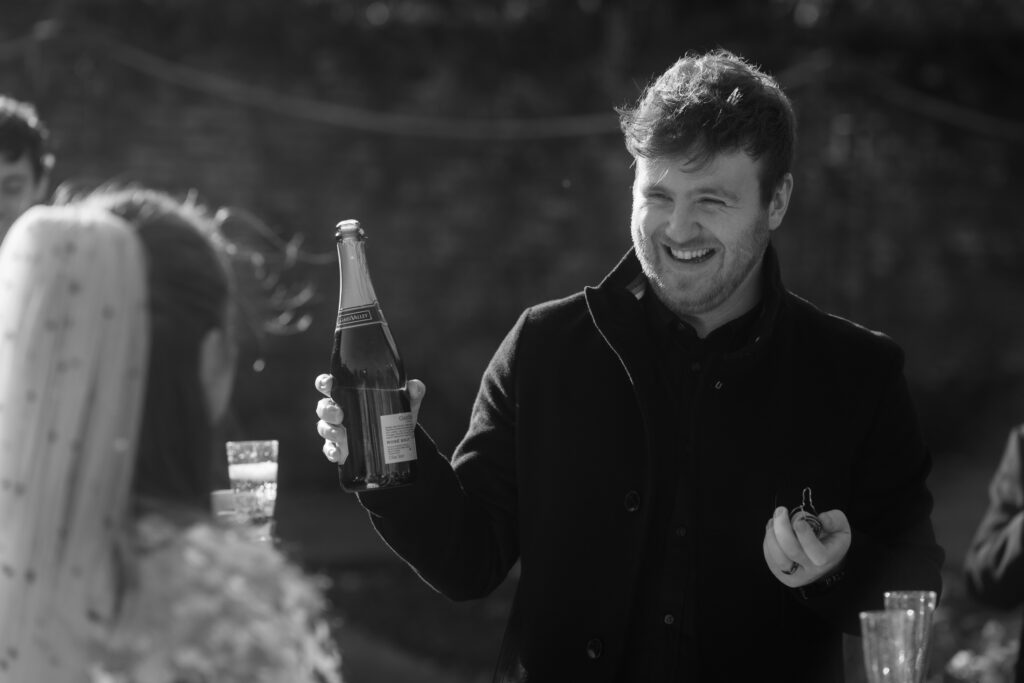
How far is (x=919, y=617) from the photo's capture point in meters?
2.24

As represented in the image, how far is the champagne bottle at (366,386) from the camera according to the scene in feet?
8.93

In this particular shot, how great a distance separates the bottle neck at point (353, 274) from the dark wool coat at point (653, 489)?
295mm

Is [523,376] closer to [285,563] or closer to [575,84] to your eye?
[285,563]

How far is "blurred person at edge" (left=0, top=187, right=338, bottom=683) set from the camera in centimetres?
177

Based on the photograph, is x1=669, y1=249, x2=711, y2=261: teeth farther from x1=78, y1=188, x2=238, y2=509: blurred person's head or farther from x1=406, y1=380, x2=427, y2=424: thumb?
x1=78, y1=188, x2=238, y2=509: blurred person's head

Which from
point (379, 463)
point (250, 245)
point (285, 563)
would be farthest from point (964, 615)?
point (285, 563)

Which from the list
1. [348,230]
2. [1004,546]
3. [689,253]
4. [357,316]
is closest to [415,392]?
[357,316]

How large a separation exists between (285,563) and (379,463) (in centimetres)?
85

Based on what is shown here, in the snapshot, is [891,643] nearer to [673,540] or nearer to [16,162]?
[673,540]

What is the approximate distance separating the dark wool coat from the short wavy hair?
0.87 feet

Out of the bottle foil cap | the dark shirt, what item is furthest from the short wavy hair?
the bottle foil cap

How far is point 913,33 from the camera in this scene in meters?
7.70

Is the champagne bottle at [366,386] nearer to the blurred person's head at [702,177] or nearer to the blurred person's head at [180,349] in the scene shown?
the blurred person's head at [702,177]

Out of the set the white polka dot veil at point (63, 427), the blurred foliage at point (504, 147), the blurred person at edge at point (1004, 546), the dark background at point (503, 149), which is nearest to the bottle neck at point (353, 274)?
the white polka dot veil at point (63, 427)
